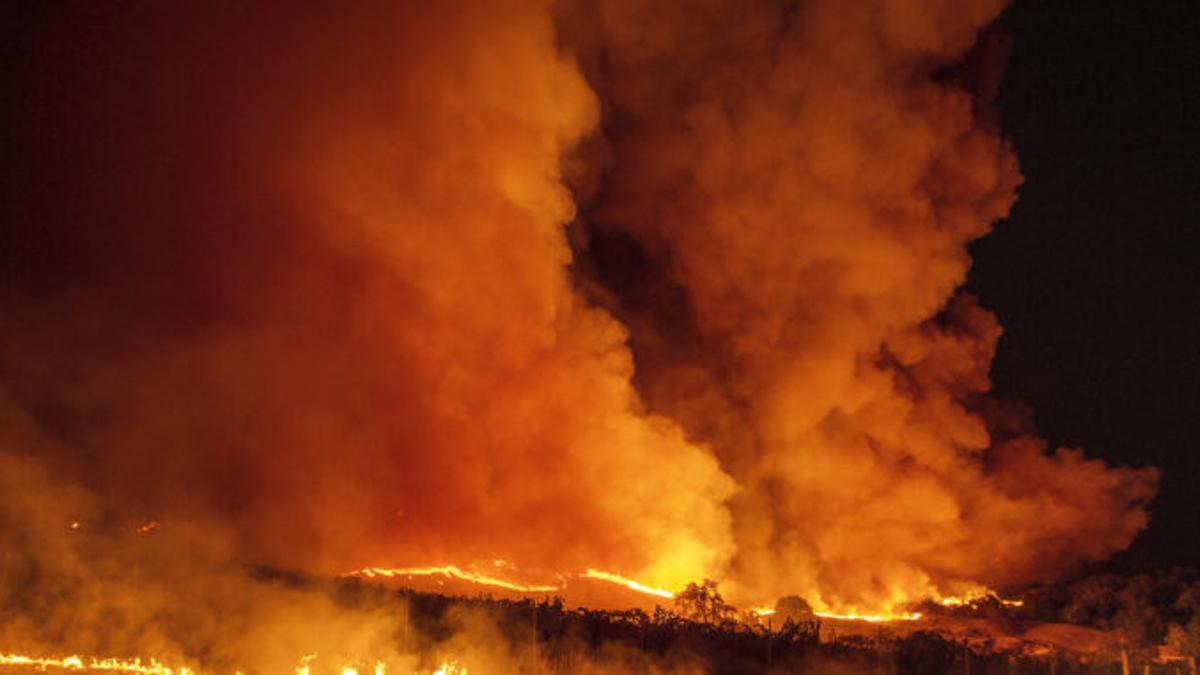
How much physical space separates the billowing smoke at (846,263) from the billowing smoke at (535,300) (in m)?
0.06

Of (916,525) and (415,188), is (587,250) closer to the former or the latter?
(415,188)

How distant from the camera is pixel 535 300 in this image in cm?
1916

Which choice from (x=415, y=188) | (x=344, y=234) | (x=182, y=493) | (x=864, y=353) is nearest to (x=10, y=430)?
(x=182, y=493)

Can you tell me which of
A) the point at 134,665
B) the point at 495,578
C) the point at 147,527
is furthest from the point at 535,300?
the point at 134,665

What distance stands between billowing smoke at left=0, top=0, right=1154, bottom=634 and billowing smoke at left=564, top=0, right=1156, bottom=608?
56mm

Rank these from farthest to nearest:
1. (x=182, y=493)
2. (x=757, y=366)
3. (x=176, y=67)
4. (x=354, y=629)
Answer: (x=757, y=366) → (x=176, y=67) → (x=182, y=493) → (x=354, y=629)

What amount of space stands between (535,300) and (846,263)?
5.72 meters

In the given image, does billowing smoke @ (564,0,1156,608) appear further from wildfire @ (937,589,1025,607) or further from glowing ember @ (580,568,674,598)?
glowing ember @ (580,568,674,598)

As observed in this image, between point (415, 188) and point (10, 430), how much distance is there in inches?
268

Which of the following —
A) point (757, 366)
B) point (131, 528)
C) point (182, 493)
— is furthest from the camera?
point (757, 366)

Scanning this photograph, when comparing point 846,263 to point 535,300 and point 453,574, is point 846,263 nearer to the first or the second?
point 535,300

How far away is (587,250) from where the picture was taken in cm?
2281

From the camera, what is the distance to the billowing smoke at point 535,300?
19.0m

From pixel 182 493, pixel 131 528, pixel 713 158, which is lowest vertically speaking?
pixel 131 528
